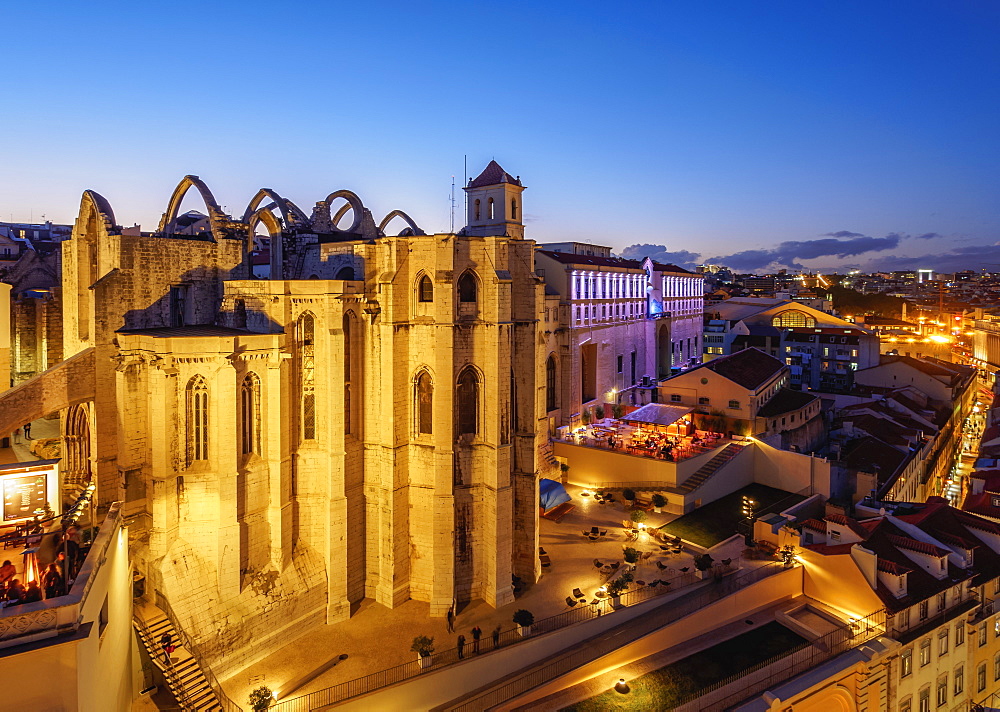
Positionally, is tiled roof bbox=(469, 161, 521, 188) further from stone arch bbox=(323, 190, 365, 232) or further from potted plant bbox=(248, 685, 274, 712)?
potted plant bbox=(248, 685, 274, 712)

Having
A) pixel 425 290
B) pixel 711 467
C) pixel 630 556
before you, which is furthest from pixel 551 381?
pixel 425 290

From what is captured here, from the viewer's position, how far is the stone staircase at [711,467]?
3681 centimetres

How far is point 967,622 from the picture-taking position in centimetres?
2608

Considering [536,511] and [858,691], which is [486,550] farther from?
[858,691]

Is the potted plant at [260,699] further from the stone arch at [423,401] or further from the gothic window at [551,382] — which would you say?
the gothic window at [551,382]

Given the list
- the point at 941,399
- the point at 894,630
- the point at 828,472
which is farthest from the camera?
the point at 941,399

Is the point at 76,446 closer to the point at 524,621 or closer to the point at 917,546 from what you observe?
the point at 524,621

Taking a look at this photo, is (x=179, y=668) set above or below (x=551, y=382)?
below

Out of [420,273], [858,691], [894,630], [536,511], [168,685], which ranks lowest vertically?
[858,691]

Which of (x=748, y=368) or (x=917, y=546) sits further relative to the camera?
(x=748, y=368)

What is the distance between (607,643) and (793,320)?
69895 millimetres

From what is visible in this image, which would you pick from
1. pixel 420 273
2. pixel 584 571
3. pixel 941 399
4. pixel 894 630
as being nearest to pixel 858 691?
pixel 894 630

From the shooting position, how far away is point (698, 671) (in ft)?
75.9

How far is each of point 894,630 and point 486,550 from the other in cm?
1626
